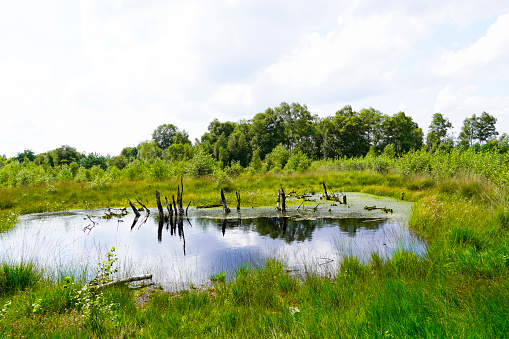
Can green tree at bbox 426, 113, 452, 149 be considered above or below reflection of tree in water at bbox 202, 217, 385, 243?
above

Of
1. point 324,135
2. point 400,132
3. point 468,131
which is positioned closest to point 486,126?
point 468,131

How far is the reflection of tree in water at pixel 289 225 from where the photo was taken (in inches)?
458

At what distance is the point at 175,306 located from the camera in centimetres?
535

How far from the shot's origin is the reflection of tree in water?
11.6 m

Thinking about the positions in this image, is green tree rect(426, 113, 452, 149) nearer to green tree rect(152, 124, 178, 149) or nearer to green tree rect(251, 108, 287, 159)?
green tree rect(251, 108, 287, 159)

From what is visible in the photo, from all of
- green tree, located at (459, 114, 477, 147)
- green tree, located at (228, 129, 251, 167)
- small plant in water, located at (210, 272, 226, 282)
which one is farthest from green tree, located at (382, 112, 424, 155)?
small plant in water, located at (210, 272, 226, 282)

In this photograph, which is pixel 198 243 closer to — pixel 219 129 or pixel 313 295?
pixel 313 295

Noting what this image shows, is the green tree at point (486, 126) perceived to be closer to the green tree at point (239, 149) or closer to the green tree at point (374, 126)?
the green tree at point (374, 126)

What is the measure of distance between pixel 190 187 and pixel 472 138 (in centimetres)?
8230

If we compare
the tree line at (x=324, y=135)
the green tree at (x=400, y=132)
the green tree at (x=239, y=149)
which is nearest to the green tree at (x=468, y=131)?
the tree line at (x=324, y=135)

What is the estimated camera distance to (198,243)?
36.3ft

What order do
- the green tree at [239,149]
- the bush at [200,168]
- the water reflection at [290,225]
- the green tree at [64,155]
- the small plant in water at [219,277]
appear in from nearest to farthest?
the small plant in water at [219,277]
the water reflection at [290,225]
the bush at [200,168]
the green tree at [239,149]
the green tree at [64,155]

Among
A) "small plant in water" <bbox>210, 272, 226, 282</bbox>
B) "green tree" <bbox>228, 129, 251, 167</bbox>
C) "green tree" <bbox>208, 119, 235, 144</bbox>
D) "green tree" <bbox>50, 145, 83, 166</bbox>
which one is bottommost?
"small plant in water" <bbox>210, 272, 226, 282</bbox>

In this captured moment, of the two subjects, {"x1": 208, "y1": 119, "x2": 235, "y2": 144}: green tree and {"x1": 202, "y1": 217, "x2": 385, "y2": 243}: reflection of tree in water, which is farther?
{"x1": 208, "y1": 119, "x2": 235, "y2": 144}: green tree
